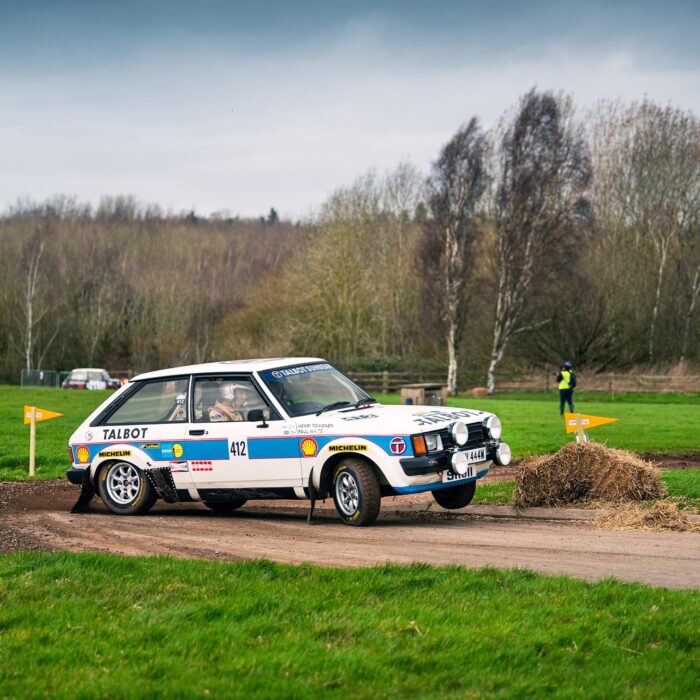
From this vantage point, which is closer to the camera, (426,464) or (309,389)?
(426,464)

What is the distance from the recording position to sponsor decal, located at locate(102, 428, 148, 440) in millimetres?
13020

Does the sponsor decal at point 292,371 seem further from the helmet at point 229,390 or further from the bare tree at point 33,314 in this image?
the bare tree at point 33,314

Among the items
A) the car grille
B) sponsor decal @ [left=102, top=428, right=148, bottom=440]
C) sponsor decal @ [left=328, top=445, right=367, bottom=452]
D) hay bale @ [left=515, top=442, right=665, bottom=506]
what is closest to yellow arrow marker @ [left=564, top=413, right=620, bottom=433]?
hay bale @ [left=515, top=442, right=665, bottom=506]

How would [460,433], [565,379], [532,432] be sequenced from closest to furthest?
[460,433] < [532,432] < [565,379]

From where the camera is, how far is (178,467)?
41.8ft

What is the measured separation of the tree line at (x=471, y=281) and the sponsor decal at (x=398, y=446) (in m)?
44.8

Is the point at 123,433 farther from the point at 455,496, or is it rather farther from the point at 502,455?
the point at 502,455

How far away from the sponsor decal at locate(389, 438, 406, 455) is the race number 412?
6.37ft

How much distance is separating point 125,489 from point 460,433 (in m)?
4.20

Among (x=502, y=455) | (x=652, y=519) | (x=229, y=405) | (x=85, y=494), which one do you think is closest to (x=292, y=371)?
(x=229, y=405)

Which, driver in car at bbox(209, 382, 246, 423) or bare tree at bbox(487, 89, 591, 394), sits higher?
bare tree at bbox(487, 89, 591, 394)

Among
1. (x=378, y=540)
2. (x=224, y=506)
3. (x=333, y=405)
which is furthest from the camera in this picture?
(x=224, y=506)

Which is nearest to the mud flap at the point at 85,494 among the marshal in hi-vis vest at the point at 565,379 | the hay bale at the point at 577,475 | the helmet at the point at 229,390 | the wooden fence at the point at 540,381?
the helmet at the point at 229,390

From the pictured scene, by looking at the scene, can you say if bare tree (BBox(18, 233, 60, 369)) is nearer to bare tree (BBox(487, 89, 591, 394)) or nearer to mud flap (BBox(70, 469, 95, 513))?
bare tree (BBox(487, 89, 591, 394))
